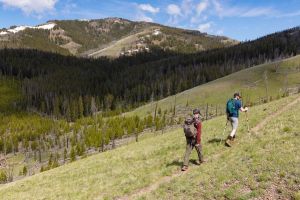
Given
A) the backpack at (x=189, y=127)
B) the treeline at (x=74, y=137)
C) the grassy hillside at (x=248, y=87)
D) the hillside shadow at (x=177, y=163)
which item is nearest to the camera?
the backpack at (x=189, y=127)

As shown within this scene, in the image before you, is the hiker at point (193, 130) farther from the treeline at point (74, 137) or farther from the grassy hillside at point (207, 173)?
the treeline at point (74, 137)

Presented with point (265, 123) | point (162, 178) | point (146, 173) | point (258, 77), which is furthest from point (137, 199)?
point (258, 77)

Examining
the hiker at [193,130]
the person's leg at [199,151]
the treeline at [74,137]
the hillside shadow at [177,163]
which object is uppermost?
the hiker at [193,130]

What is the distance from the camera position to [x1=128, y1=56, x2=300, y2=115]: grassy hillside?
548ft

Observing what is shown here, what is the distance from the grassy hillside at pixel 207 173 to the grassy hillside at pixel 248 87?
124m

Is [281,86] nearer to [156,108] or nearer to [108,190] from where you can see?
[156,108]

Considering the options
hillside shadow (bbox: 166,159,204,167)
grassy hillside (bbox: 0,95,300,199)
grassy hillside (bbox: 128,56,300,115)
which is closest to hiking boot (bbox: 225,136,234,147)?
grassy hillside (bbox: 0,95,300,199)

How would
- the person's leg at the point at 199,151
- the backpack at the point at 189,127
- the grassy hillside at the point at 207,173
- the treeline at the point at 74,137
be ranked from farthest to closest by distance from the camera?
the treeline at the point at 74,137 < the person's leg at the point at 199,151 < the backpack at the point at 189,127 < the grassy hillside at the point at 207,173

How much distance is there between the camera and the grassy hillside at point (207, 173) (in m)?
24.0

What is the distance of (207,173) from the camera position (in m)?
27.5

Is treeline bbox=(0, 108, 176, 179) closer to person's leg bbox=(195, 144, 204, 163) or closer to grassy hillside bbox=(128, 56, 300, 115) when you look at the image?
grassy hillside bbox=(128, 56, 300, 115)

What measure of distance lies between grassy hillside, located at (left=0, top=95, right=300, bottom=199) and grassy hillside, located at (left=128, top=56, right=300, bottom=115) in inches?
4886

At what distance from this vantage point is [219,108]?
161 meters

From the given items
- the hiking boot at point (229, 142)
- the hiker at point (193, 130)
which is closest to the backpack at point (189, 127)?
the hiker at point (193, 130)
